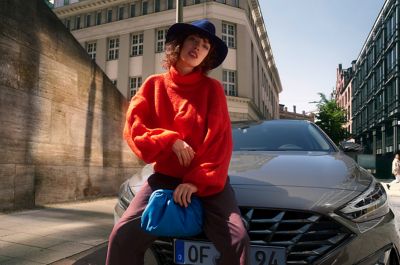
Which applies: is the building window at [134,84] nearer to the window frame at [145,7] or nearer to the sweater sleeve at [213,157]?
the window frame at [145,7]

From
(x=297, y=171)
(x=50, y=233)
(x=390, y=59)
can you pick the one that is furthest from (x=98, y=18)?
(x=297, y=171)

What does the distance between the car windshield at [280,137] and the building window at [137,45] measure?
2857 centimetres

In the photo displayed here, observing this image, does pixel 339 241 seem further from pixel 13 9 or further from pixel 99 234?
pixel 13 9

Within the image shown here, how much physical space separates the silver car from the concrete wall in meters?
4.30

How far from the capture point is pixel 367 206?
2309 millimetres

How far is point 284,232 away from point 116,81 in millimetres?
31355

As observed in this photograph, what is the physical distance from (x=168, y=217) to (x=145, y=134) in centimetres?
41

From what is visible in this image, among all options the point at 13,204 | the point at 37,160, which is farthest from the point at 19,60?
the point at 13,204

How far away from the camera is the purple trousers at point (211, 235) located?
1.77 metres

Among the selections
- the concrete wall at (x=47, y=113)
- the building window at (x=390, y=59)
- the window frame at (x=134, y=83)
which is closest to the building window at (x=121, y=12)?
the window frame at (x=134, y=83)

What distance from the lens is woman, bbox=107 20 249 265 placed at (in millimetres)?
1812

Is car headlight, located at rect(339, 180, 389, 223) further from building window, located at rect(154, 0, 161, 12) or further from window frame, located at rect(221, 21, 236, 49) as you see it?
building window, located at rect(154, 0, 161, 12)

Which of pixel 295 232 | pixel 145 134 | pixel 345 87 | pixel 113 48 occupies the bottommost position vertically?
pixel 295 232

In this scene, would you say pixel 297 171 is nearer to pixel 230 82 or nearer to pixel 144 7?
pixel 230 82
